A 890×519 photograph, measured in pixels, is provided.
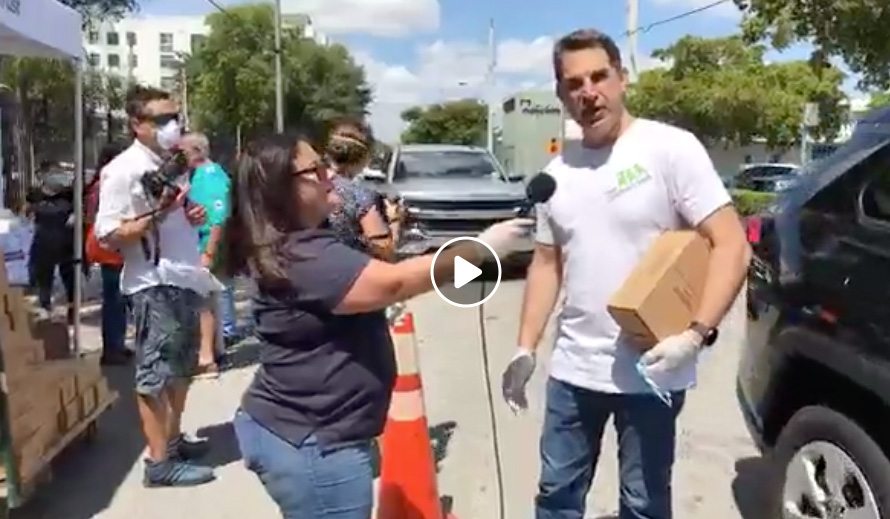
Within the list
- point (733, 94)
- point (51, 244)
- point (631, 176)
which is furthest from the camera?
point (733, 94)

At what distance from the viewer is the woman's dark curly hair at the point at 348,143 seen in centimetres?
473

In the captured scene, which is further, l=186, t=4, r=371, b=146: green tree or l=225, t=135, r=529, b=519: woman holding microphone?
l=186, t=4, r=371, b=146: green tree

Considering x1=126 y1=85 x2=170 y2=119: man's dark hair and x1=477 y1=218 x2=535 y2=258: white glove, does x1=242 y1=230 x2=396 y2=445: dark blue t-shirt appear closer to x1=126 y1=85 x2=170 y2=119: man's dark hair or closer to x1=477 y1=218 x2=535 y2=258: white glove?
x1=477 y1=218 x2=535 y2=258: white glove

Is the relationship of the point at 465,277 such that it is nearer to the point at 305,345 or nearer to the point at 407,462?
the point at 305,345

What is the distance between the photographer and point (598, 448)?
346 cm

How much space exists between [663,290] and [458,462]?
292 centimetres

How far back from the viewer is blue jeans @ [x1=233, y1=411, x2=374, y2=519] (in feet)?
8.81

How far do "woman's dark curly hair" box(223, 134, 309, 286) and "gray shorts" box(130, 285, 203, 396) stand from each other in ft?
8.16

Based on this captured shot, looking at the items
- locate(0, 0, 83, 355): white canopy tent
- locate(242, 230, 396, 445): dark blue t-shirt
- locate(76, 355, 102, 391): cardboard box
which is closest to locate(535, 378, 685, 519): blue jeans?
locate(242, 230, 396, 445): dark blue t-shirt

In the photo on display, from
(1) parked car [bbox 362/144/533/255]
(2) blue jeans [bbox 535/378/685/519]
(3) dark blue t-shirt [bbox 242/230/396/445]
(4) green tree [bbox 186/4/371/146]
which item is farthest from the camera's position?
(4) green tree [bbox 186/4/371/146]

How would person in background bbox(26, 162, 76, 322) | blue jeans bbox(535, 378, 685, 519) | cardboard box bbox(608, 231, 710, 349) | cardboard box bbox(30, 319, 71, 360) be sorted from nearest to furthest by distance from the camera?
cardboard box bbox(608, 231, 710, 349) < blue jeans bbox(535, 378, 685, 519) < cardboard box bbox(30, 319, 71, 360) < person in background bbox(26, 162, 76, 322)

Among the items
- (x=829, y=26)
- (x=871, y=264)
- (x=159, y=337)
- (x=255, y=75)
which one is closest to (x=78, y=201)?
(x=159, y=337)

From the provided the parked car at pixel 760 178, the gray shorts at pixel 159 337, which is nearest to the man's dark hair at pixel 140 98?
the gray shorts at pixel 159 337

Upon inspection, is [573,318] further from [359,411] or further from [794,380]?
[794,380]
